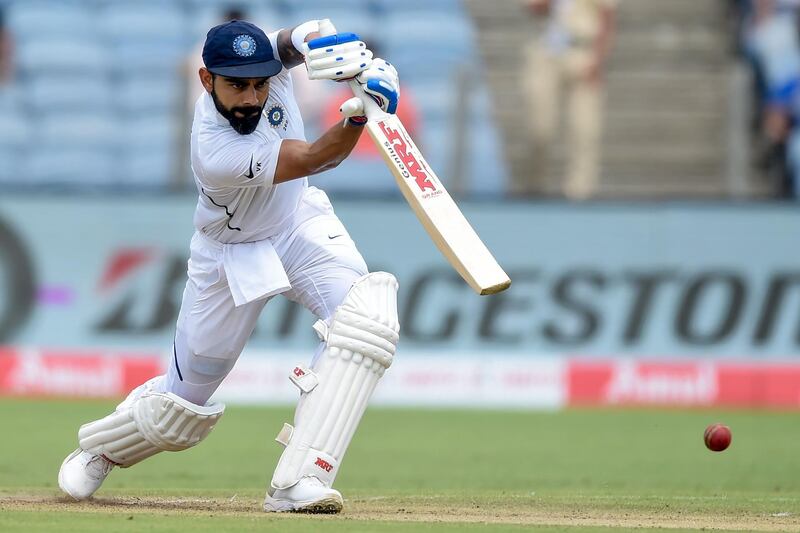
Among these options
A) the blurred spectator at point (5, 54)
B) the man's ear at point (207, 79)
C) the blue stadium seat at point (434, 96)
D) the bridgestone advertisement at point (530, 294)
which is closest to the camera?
the man's ear at point (207, 79)

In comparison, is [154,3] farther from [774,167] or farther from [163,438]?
[163,438]

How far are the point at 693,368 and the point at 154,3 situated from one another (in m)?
4.99

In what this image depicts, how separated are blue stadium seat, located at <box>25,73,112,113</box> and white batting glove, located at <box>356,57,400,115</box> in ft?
20.0

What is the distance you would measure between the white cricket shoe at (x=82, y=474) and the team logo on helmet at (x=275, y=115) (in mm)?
1323

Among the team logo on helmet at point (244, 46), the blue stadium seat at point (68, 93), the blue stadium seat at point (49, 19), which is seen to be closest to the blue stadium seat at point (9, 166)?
the blue stadium seat at point (68, 93)

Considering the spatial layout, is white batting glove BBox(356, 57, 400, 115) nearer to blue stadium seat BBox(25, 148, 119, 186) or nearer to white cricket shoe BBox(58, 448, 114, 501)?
white cricket shoe BBox(58, 448, 114, 501)

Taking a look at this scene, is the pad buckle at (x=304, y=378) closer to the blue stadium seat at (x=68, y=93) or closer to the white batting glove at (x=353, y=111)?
the white batting glove at (x=353, y=111)

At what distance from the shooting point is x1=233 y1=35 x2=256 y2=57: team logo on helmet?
4.70m

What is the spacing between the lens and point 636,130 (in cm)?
1149

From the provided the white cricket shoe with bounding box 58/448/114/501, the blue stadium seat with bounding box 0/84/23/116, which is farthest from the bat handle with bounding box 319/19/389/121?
the blue stadium seat with bounding box 0/84/23/116

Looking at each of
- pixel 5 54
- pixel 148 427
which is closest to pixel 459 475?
pixel 148 427

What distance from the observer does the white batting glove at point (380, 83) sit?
15.4ft

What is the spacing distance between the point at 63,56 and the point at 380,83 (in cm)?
680

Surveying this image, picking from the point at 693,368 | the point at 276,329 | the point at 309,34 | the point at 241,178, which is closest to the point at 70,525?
the point at 241,178
